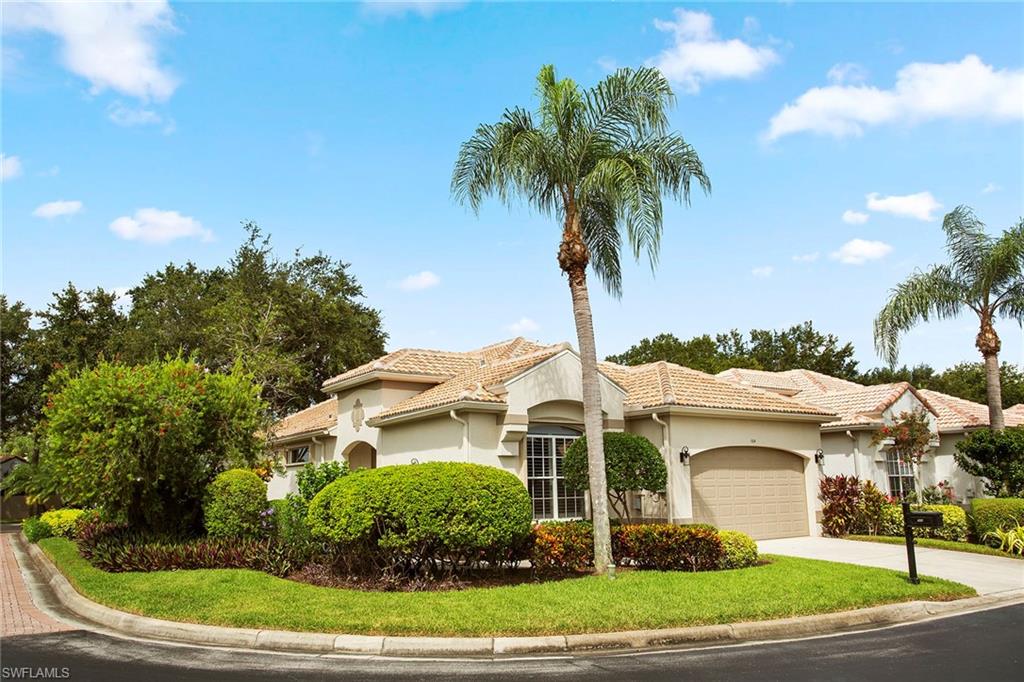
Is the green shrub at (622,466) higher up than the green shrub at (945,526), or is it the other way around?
the green shrub at (622,466)

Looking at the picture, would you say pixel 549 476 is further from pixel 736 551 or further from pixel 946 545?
pixel 946 545

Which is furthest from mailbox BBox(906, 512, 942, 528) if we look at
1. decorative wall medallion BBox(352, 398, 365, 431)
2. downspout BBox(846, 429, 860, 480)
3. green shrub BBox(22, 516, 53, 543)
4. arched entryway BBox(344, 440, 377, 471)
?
green shrub BBox(22, 516, 53, 543)

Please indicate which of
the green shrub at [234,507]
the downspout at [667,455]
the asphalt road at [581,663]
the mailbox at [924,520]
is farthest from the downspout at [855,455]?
the green shrub at [234,507]

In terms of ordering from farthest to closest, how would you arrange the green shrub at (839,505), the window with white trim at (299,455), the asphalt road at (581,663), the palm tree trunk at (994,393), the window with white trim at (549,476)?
the window with white trim at (299,455) < the green shrub at (839,505) < the palm tree trunk at (994,393) < the window with white trim at (549,476) < the asphalt road at (581,663)

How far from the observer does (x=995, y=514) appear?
59.8 feet

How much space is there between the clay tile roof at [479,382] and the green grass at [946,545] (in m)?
9.80

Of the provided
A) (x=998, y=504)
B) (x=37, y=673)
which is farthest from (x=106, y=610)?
(x=998, y=504)

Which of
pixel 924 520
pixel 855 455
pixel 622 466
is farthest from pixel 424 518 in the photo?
pixel 855 455

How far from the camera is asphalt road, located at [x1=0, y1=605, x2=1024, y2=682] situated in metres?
7.53

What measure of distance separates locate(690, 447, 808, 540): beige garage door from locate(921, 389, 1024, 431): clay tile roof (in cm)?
975

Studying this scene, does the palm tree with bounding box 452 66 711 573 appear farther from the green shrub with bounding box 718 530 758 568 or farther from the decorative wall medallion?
the decorative wall medallion

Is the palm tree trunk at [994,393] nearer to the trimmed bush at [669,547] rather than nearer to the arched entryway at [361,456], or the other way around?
the trimmed bush at [669,547]

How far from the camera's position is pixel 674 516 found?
18.0 m

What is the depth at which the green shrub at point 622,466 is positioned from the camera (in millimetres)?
15672
